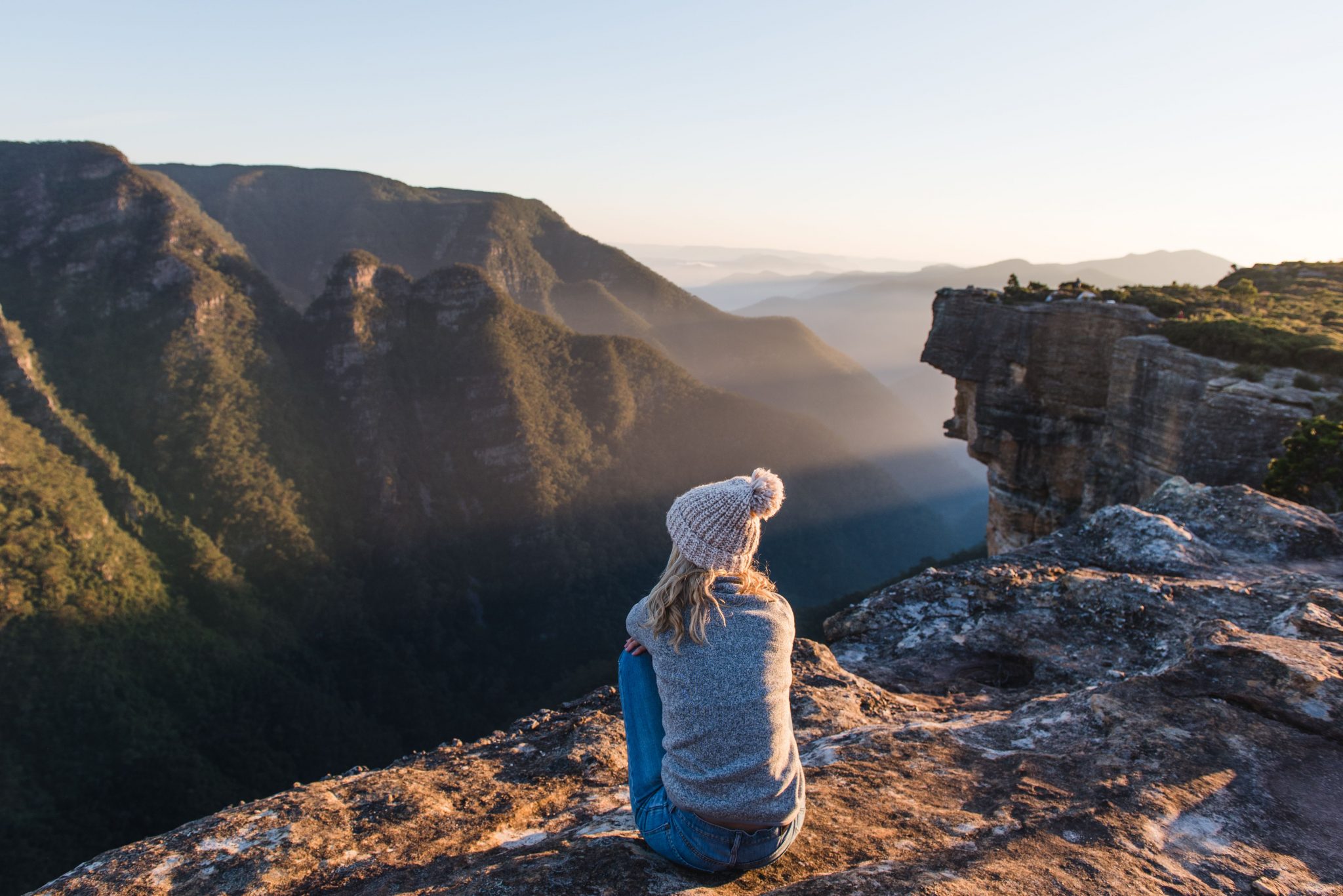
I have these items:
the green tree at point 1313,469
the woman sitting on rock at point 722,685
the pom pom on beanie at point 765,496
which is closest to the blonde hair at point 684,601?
the woman sitting on rock at point 722,685

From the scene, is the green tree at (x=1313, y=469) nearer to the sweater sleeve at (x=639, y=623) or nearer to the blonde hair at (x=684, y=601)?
the blonde hair at (x=684, y=601)

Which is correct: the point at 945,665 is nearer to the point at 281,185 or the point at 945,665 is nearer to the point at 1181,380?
the point at 1181,380

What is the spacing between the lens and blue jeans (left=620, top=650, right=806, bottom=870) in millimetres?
3014

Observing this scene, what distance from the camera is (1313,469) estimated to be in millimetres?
12594

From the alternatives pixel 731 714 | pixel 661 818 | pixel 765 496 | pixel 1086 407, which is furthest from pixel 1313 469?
pixel 661 818

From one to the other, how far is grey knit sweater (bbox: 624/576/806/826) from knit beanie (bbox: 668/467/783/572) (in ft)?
0.51

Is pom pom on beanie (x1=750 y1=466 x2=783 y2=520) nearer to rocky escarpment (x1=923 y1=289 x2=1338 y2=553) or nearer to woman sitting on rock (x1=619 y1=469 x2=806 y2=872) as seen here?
woman sitting on rock (x1=619 y1=469 x2=806 y2=872)

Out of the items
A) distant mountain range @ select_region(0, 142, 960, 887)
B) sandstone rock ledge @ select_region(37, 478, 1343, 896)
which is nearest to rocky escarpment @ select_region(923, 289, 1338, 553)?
sandstone rock ledge @ select_region(37, 478, 1343, 896)

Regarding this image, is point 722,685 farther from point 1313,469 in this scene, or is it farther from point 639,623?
point 1313,469

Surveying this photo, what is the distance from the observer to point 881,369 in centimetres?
18612

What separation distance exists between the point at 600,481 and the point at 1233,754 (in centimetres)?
6623

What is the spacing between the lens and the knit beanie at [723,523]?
9.68 feet

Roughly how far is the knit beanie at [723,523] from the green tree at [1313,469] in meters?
13.9

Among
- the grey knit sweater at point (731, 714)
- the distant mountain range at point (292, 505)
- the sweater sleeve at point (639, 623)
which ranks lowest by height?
the distant mountain range at point (292, 505)
